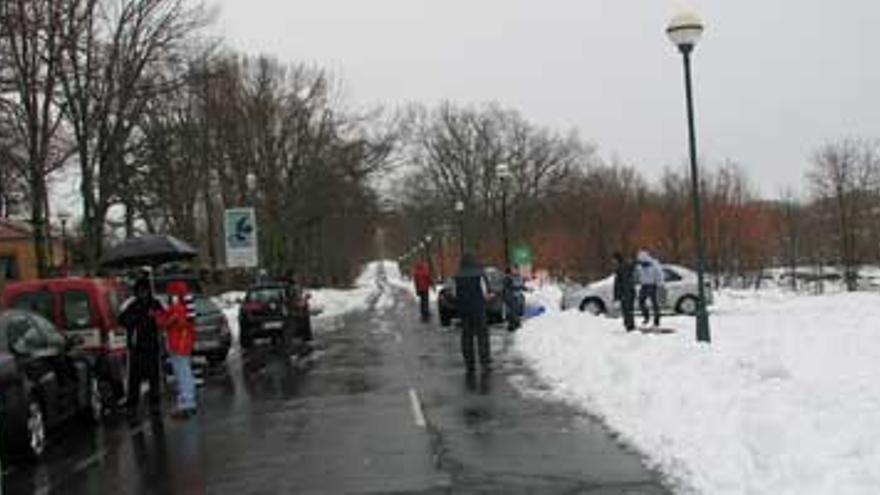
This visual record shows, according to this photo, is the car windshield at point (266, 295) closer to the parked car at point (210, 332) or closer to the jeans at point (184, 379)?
the parked car at point (210, 332)

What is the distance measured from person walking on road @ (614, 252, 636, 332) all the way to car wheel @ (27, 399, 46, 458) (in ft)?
46.9

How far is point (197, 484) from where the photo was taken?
11.4m

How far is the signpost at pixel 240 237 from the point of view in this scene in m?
45.5

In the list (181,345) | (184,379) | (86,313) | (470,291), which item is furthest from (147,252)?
(184,379)

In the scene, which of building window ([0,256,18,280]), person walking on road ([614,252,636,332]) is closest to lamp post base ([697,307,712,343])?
person walking on road ([614,252,636,332])

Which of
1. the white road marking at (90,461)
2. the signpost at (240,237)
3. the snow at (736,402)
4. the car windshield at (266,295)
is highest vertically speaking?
the signpost at (240,237)

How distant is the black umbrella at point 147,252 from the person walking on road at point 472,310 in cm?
690

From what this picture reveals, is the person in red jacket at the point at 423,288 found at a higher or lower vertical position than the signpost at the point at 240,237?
lower

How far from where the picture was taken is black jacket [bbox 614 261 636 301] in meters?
28.6

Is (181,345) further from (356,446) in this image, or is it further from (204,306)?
(204,306)

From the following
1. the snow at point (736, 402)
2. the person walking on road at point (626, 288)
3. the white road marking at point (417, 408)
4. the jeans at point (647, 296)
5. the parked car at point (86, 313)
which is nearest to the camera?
the snow at point (736, 402)

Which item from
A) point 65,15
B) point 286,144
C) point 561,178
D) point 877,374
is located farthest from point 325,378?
point 561,178

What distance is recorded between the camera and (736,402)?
1227 cm

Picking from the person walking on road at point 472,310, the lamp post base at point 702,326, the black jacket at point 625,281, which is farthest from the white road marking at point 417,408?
the black jacket at point 625,281
